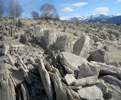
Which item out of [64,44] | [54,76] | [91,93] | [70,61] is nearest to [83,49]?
[64,44]

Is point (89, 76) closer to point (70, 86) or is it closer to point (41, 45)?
point (70, 86)

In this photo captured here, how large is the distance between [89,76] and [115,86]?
4.81 feet

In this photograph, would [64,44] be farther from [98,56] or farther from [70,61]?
[70,61]

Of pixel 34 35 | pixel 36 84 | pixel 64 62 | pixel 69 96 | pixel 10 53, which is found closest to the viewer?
pixel 69 96

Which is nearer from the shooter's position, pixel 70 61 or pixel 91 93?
pixel 91 93

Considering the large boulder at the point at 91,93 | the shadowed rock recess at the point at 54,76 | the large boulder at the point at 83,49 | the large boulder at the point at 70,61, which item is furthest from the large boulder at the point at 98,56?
the large boulder at the point at 91,93

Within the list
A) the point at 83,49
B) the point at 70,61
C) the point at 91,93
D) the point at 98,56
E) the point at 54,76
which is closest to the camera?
the point at 91,93

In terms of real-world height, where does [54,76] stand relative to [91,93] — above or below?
above

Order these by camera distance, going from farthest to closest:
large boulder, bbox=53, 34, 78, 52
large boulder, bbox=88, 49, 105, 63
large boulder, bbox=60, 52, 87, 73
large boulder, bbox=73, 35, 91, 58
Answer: large boulder, bbox=53, 34, 78, 52 → large boulder, bbox=88, 49, 105, 63 → large boulder, bbox=73, 35, 91, 58 → large boulder, bbox=60, 52, 87, 73

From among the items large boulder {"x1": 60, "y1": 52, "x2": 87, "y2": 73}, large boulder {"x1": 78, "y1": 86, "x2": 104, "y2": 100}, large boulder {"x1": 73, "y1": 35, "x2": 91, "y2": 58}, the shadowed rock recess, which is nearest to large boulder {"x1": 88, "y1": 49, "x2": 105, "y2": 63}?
the shadowed rock recess

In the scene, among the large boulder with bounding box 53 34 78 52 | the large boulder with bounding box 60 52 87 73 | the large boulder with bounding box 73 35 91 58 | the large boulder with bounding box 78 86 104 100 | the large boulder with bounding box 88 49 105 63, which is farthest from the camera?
the large boulder with bounding box 53 34 78 52

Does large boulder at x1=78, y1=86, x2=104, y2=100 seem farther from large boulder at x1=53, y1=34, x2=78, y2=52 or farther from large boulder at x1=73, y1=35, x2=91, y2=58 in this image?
large boulder at x1=53, y1=34, x2=78, y2=52

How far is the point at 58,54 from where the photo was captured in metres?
17.3

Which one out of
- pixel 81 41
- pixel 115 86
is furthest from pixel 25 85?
A: pixel 81 41
